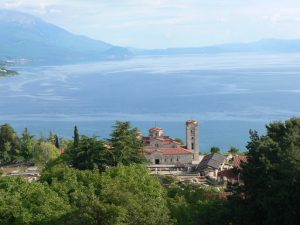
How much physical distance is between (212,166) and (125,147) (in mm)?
10441

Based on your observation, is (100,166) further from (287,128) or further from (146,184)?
(287,128)

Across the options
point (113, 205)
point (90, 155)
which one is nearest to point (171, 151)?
point (90, 155)

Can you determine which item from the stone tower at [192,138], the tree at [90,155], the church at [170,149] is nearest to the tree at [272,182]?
the tree at [90,155]

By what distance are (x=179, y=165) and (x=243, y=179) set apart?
22588 millimetres

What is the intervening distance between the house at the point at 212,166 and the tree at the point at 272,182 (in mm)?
17376

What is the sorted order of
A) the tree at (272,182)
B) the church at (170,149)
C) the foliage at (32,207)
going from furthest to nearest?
the church at (170,149), the foliage at (32,207), the tree at (272,182)

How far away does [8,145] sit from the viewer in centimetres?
3922

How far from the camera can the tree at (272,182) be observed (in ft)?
40.8

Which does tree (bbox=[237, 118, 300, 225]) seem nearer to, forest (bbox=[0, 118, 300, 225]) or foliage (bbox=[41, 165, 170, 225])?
forest (bbox=[0, 118, 300, 225])

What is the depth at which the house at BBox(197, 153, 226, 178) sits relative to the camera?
33.1m

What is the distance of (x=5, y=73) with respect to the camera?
152 metres

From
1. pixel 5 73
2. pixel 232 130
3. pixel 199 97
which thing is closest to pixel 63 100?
pixel 199 97

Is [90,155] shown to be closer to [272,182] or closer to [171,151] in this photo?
[272,182]

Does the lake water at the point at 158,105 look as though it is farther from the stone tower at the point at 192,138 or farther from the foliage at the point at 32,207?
the foliage at the point at 32,207
